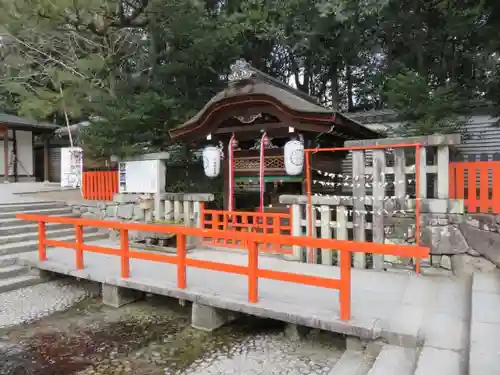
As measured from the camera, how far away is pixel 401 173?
626cm

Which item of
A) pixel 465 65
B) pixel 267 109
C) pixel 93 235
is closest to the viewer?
pixel 267 109

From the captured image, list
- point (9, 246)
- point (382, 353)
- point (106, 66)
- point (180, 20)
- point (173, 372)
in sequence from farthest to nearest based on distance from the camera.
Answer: point (106, 66) < point (180, 20) < point (9, 246) < point (173, 372) < point (382, 353)

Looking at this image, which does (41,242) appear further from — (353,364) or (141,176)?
(353,364)

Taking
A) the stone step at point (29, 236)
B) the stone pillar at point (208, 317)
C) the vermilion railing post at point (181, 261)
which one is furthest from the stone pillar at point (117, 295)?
the stone step at point (29, 236)

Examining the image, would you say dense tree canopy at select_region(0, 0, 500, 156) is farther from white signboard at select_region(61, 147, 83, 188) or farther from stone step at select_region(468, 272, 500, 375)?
stone step at select_region(468, 272, 500, 375)

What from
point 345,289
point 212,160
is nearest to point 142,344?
point 345,289

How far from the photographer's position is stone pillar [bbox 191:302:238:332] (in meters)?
5.07

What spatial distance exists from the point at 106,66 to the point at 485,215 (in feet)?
35.0

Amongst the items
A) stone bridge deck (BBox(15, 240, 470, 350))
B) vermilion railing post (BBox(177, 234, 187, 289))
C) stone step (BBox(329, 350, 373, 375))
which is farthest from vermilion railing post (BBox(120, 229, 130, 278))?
stone step (BBox(329, 350, 373, 375))

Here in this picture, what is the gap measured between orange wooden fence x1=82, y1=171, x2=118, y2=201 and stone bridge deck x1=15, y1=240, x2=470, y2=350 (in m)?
3.61

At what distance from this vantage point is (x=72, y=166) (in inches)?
462

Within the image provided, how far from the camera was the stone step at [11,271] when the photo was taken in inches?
274

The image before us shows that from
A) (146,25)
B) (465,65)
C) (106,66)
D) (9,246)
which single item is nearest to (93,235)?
(9,246)

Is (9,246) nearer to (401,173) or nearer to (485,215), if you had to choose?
(401,173)
